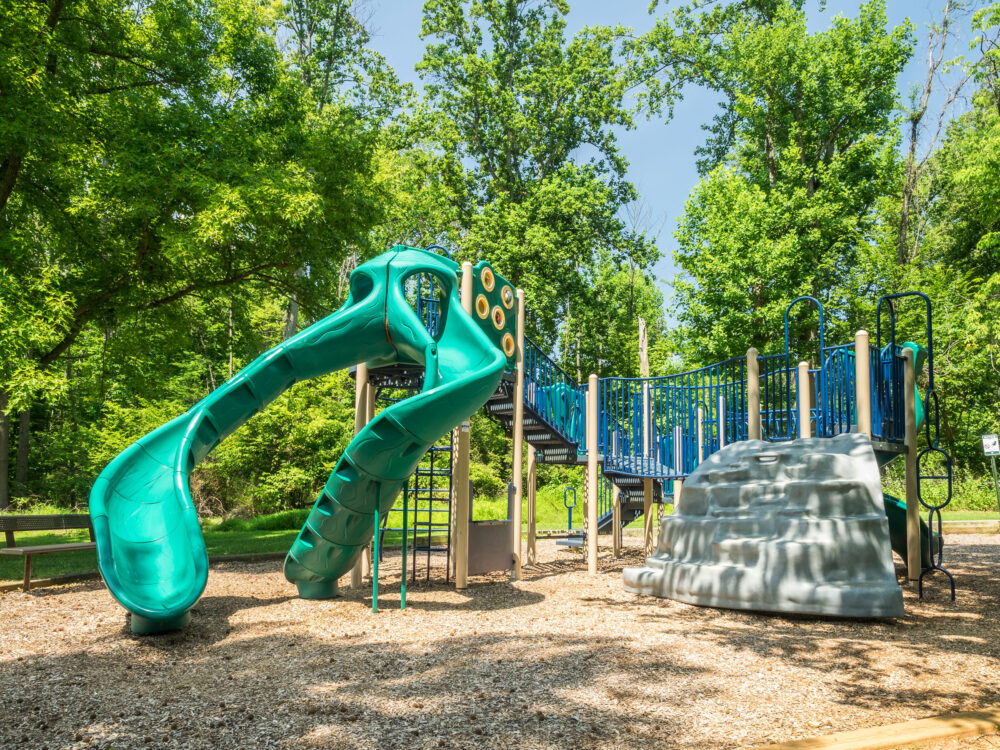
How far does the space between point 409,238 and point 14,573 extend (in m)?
22.8

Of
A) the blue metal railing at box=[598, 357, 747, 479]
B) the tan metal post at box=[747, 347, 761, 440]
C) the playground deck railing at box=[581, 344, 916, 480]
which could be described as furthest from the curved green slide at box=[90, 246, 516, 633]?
the tan metal post at box=[747, 347, 761, 440]

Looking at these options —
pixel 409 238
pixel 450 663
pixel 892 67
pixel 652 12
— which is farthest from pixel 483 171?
pixel 450 663

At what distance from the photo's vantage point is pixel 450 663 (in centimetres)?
512

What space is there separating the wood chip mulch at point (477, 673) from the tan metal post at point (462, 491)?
74 centimetres

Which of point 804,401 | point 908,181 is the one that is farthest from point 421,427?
point 908,181

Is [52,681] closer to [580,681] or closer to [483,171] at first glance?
[580,681]

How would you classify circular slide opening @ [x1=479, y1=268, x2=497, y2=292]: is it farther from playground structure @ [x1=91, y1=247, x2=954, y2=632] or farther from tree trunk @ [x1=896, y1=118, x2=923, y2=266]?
tree trunk @ [x1=896, y1=118, x2=923, y2=266]

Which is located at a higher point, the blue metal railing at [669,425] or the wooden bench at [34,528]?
the blue metal railing at [669,425]

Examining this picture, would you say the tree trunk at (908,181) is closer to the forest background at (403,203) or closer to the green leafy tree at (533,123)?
the forest background at (403,203)

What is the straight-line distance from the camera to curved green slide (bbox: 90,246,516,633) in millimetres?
6418

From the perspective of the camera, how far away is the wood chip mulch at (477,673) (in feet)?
12.4

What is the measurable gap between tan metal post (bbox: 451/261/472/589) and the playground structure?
0.02 meters

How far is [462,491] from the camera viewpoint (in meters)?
8.67

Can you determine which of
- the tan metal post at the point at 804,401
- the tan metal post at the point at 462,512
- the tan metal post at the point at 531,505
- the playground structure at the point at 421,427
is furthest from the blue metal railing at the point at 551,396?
the tan metal post at the point at 804,401
